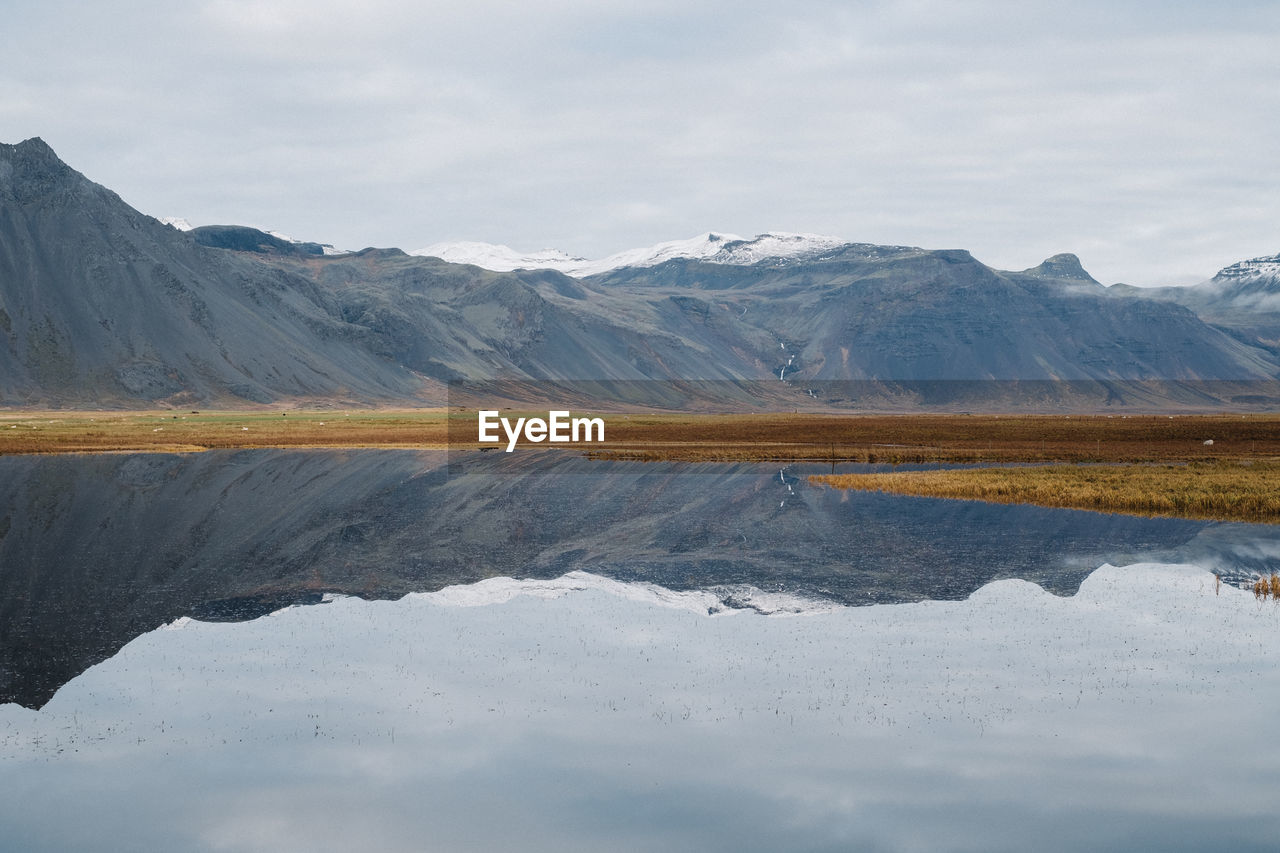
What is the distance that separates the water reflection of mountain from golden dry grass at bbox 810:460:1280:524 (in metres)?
3.21

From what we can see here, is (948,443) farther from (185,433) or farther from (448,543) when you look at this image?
(185,433)

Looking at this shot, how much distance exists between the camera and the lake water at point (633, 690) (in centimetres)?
1455

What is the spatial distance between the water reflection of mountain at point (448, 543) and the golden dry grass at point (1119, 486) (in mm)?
3210

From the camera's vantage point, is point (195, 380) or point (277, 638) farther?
point (195, 380)

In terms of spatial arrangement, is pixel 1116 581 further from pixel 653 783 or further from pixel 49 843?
pixel 49 843

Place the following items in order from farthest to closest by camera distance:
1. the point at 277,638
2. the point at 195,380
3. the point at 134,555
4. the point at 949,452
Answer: the point at 195,380
the point at 949,452
the point at 134,555
the point at 277,638

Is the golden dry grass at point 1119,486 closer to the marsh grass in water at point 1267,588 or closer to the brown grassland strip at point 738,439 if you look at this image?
the brown grassland strip at point 738,439

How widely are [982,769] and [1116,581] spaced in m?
17.4

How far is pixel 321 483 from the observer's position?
60344mm

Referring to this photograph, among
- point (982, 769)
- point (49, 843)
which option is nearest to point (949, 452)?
point (982, 769)

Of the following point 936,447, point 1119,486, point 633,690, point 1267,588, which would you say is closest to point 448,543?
point 633,690

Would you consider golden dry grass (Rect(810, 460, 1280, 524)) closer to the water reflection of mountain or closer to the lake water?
the water reflection of mountain

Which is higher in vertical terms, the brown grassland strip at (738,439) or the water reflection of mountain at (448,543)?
the brown grassland strip at (738,439)

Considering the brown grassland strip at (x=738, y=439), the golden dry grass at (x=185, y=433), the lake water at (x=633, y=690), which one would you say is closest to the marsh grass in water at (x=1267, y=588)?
the lake water at (x=633, y=690)
